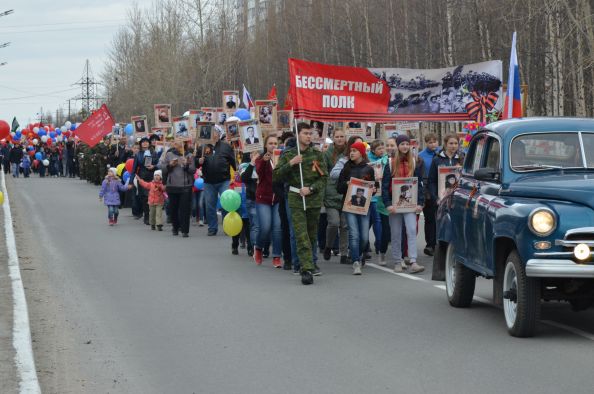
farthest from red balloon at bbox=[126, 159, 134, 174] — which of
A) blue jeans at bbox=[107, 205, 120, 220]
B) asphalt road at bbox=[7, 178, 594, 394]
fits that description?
asphalt road at bbox=[7, 178, 594, 394]

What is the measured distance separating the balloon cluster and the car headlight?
8990mm

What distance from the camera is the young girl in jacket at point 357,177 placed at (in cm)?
1530

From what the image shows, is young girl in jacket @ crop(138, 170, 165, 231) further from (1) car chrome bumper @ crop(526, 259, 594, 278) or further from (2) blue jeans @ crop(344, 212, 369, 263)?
(1) car chrome bumper @ crop(526, 259, 594, 278)

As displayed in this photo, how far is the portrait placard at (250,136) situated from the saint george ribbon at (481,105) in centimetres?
352

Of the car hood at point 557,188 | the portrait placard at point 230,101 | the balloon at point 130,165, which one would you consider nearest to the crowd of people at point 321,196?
the car hood at point 557,188

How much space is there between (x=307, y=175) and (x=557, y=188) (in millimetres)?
5247

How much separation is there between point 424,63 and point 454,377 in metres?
54.6

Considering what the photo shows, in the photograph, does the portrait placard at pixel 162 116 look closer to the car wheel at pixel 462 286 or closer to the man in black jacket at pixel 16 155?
the car wheel at pixel 462 286

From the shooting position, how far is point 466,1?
5491 cm

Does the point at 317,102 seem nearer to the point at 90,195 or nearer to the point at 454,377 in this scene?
the point at 454,377

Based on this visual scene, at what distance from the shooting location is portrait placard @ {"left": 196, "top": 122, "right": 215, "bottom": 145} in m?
21.6

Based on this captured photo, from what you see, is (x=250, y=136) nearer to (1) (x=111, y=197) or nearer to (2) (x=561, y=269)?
(1) (x=111, y=197)

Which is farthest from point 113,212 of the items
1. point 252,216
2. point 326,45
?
point 326,45

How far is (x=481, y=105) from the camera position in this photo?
Answer: 64.2ft
